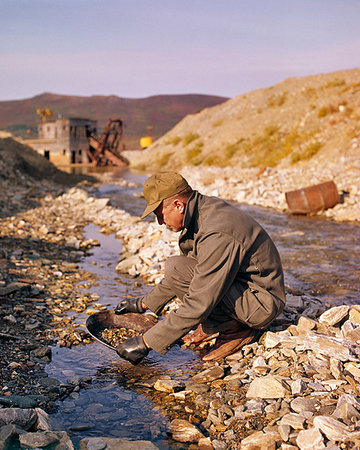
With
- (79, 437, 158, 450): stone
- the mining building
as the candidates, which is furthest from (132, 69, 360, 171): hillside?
(79, 437, 158, 450): stone

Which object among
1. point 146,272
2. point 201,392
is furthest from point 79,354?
point 146,272

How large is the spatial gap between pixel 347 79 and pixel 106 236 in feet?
67.5

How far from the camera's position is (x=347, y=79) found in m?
24.0

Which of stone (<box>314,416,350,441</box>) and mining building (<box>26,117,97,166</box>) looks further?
mining building (<box>26,117,97,166</box>)

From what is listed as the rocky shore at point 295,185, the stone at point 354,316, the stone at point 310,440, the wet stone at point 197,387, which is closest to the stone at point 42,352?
the wet stone at point 197,387

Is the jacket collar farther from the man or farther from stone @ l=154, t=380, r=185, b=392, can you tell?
stone @ l=154, t=380, r=185, b=392

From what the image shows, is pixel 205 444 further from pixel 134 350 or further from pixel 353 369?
pixel 353 369

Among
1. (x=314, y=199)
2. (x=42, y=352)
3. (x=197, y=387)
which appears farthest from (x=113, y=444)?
(x=314, y=199)

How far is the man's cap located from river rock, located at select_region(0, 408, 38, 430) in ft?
4.27

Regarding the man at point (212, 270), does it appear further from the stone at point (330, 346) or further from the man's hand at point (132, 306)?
the man's hand at point (132, 306)

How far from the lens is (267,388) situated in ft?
8.68

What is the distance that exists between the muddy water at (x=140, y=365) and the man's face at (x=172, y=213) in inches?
42.4

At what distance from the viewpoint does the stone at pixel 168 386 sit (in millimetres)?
2826

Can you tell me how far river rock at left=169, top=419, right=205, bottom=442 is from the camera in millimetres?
2363
